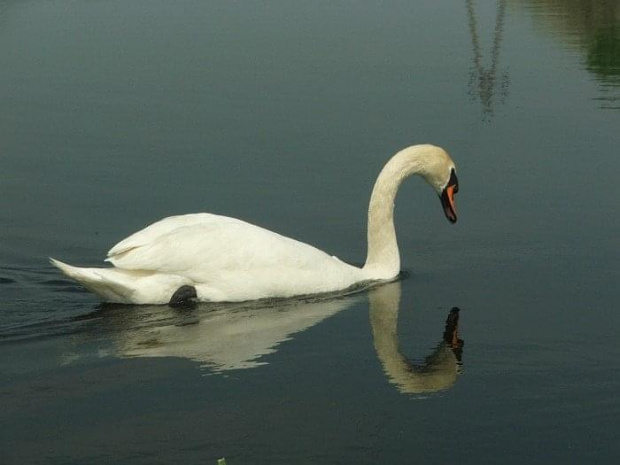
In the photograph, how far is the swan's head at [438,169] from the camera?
1098 centimetres

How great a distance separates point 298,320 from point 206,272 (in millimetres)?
818

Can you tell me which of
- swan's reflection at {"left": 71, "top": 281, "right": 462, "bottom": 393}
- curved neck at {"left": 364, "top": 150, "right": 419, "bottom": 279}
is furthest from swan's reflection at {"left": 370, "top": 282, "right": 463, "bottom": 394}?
curved neck at {"left": 364, "top": 150, "right": 419, "bottom": 279}

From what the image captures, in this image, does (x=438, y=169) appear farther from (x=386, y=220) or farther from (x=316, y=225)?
(x=316, y=225)

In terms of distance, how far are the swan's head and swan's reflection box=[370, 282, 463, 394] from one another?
4.85ft

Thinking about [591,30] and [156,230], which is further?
[591,30]

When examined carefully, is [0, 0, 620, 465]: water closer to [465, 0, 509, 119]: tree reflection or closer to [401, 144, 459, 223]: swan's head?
[465, 0, 509, 119]: tree reflection

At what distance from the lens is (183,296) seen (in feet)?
32.0

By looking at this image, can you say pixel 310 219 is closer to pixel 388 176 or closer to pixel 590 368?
pixel 388 176

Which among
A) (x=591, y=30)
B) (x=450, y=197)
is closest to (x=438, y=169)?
(x=450, y=197)

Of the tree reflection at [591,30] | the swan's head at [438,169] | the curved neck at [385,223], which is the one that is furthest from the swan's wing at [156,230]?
the tree reflection at [591,30]

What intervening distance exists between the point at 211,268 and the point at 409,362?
74.9 inches

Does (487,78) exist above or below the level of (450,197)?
above

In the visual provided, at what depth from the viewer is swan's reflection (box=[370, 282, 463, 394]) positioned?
8.14 m

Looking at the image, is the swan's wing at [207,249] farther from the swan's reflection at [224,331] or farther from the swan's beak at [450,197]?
the swan's beak at [450,197]
